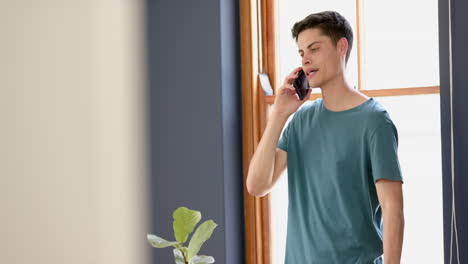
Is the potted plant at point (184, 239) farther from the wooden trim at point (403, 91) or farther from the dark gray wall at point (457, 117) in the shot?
the wooden trim at point (403, 91)

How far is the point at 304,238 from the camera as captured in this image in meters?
1.75

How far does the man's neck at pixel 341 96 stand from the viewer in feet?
5.66

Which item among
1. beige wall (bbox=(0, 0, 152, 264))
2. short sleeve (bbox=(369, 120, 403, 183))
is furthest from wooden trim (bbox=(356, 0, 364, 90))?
beige wall (bbox=(0, 0, 152, 264))

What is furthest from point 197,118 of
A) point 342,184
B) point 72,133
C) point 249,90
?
point 342,184

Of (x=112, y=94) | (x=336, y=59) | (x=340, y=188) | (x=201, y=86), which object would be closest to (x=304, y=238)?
(x=340, y=188)

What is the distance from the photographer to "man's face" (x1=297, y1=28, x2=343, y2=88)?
1.76 m

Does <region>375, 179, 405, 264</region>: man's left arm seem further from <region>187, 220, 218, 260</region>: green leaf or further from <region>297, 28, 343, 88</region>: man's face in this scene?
<region>187, 220, 218, 260</region>: green leaf

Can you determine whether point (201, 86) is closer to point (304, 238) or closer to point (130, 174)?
point (130, 174)

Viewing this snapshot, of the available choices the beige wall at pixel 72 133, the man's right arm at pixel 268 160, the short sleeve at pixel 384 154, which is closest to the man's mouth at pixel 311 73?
the man's right arm at pixel 268 160

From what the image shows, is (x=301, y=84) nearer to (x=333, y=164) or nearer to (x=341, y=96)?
(x=341, y=96)

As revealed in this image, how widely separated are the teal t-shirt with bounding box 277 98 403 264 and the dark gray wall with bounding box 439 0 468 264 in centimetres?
41

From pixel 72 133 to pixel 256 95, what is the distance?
76cm

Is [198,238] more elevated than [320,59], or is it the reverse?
[320,59]

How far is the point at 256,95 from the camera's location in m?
2.46
